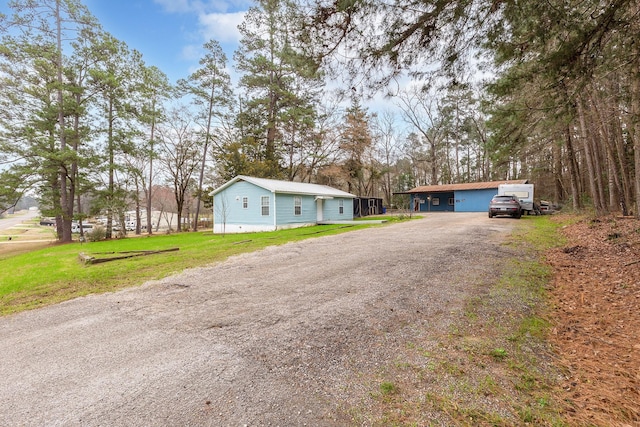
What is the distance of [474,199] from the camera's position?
2612 cm

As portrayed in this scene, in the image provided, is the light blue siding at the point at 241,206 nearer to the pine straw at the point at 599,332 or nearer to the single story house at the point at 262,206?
the single story house at the point at 262,206

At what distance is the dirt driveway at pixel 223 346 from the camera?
1.84 m

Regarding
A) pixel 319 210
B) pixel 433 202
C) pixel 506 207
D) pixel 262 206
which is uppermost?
pixel 433 202

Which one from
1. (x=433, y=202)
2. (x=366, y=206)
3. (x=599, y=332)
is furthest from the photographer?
(x=433, y=202)

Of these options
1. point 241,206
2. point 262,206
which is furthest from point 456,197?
point 241,206

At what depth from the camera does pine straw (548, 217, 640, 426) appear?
1.82 metres

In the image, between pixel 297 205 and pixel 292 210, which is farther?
pixel 297 205

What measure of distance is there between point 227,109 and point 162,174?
8183mm

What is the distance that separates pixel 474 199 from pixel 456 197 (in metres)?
1.56

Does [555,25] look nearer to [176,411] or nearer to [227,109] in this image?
[176,411]

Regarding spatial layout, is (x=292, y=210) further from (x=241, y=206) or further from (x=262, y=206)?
(x=241, y=206)

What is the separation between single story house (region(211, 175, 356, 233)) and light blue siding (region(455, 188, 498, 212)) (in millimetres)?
14503

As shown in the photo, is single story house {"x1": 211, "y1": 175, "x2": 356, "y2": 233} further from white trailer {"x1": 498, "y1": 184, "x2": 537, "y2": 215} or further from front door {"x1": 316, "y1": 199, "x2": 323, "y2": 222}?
white trailer {"x1": 498, "y1": 184, "x2": 537, "y2": 215}

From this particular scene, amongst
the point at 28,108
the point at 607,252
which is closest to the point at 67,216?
the point at 28,108
